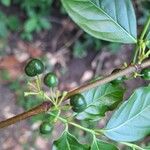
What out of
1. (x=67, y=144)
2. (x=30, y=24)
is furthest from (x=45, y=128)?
(x=30, y=24)

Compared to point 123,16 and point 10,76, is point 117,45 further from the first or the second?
point 123,16

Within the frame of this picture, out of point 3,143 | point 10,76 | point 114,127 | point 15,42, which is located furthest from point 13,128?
point 114,127

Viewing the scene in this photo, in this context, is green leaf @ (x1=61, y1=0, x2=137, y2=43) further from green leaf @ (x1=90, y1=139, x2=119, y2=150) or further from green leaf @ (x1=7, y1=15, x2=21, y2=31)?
green leaf @ (x1=7, y1=15, x2=21, y2=31)

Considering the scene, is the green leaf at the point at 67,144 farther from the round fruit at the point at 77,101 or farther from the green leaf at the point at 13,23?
the green leaf at the point at 13,23

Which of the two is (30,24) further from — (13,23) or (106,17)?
(106,17)

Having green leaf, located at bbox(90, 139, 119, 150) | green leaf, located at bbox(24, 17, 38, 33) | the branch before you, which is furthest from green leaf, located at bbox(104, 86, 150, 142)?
green leaf, located at bbox(24, 17, 38, 33)

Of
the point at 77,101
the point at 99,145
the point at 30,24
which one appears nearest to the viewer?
the point at 77,101
